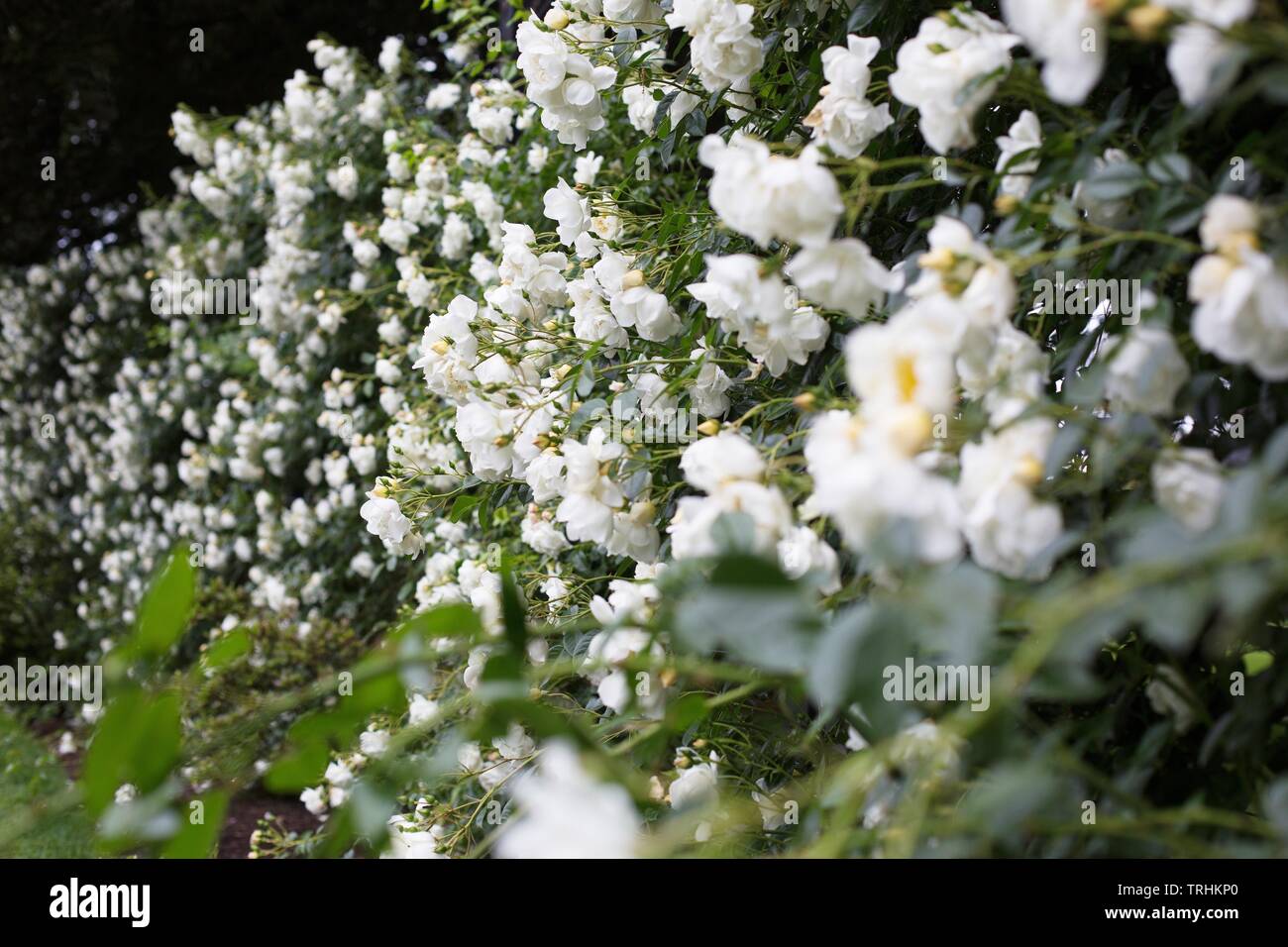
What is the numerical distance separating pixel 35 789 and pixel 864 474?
412 centimetres

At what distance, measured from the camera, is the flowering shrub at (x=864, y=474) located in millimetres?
616

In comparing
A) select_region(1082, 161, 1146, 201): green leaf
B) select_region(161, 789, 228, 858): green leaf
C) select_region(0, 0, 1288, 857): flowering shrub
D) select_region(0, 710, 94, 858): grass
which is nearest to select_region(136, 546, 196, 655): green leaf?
select_region(0, 0, 1288, 857): flowering shrub

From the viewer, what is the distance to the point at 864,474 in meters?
0.61

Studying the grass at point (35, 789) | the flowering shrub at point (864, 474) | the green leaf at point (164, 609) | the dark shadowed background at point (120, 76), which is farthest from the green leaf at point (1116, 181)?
the dark shadowed background at point (120, 76)

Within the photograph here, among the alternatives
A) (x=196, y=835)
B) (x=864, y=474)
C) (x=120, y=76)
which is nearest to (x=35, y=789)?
(x=120, y=76)

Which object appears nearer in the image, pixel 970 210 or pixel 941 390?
pixel 941 390

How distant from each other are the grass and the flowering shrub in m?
1.54

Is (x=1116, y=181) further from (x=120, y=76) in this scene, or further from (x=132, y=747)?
(x=120, y=76)

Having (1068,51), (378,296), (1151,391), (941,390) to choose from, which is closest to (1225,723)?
(1151,391)

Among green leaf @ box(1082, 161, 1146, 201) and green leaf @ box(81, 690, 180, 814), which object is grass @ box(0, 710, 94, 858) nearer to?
green leaf @ box(81, 690, 180, 814)

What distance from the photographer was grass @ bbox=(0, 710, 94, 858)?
3273 millimetres
